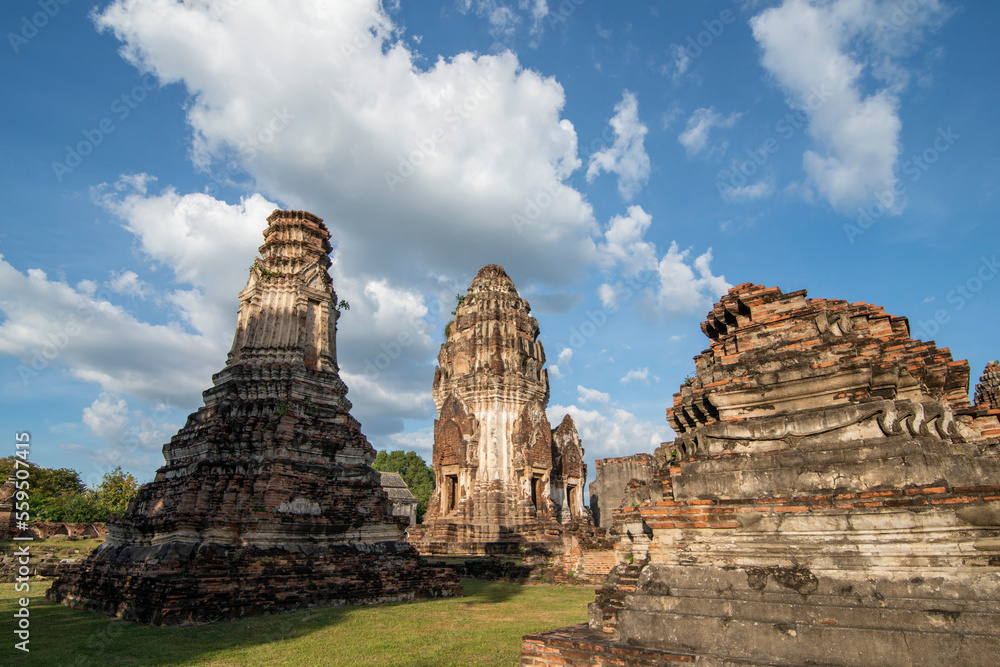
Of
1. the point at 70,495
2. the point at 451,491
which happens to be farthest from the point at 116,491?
the point at 451,491

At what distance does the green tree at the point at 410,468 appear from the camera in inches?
2402

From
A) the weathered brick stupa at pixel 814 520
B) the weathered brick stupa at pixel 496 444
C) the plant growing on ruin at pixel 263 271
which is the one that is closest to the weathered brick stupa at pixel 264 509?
the plant growing on ruin at pixel 263 271

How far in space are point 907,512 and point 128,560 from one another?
47.1 ft

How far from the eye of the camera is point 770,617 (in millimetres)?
5012

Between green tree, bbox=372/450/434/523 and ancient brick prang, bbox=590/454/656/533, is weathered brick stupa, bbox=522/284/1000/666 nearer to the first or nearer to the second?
ancient brick prang, bbox=590/454/656/533

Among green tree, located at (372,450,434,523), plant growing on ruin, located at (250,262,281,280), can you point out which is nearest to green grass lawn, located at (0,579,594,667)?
plant growing on ruin, located at (250,262,281,280)

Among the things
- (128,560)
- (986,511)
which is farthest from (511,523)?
(986,511)

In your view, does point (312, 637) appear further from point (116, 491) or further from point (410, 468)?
point (410, 468)

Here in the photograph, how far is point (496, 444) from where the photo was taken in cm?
2825

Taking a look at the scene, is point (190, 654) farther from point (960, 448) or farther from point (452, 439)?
point (452, 439)

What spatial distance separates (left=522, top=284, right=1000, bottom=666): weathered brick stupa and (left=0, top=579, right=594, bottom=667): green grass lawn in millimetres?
2846

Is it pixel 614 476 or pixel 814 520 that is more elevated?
pixel 614 476

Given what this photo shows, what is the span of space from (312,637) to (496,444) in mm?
19602

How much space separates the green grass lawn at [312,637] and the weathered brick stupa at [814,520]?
9.34ft
